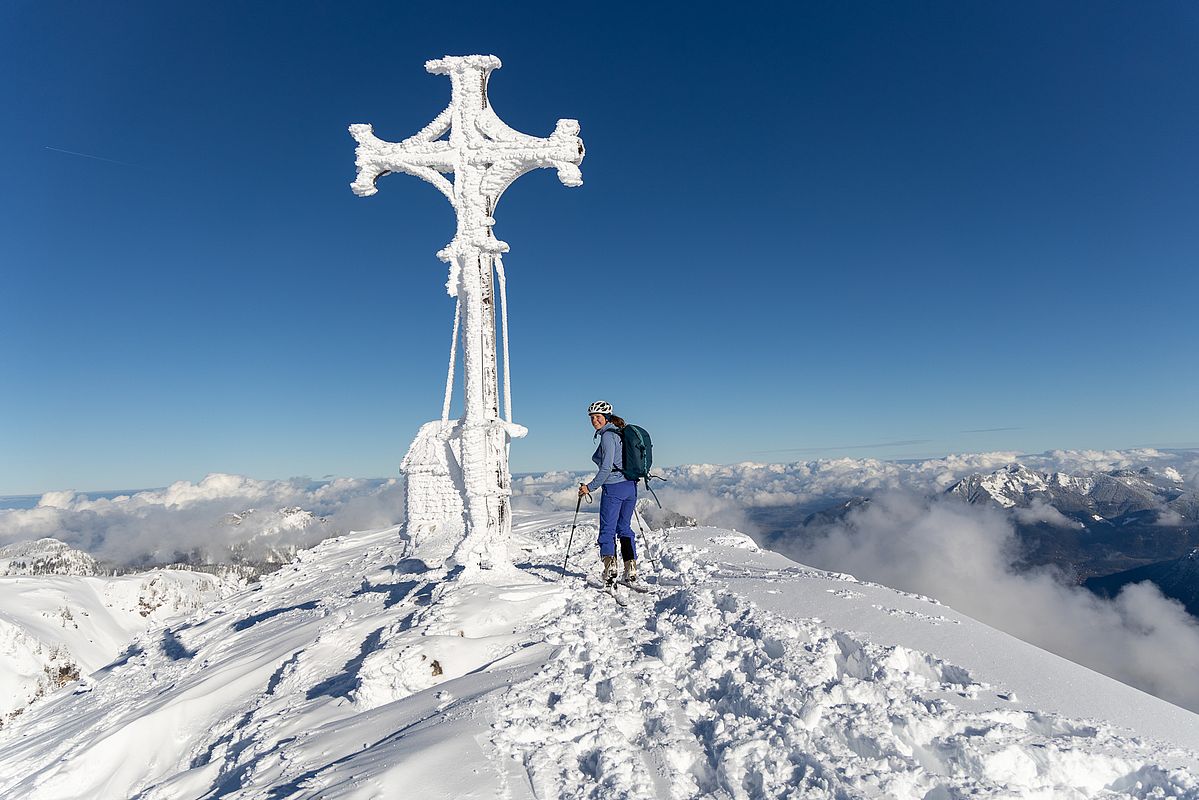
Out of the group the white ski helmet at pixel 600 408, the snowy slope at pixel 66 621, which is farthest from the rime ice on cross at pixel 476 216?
the snowy slope at pixel 66 621

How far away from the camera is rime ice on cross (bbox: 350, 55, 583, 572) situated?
345 inches

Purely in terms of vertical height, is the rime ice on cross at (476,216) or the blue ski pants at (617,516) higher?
the rime ice on cross at (476,216)

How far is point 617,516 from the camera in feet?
27.6

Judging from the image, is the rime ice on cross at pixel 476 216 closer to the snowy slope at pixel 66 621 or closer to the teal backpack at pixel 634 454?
the teal backpack at pixel 634 454

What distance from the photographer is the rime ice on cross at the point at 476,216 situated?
8766mm

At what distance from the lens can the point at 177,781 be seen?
5.28 meters

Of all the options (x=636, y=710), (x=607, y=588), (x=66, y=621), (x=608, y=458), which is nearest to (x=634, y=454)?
(x=608, y=458)

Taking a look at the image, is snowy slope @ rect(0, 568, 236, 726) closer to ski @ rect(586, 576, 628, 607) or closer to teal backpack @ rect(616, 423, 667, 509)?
ski @ rect(586, 576, 628, 607)

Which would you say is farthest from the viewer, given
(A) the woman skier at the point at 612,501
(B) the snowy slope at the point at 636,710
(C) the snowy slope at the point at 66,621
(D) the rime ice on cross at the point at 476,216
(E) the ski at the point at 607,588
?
(C) the snowy slope at the point at 66,621

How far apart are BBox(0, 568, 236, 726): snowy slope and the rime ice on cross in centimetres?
4746

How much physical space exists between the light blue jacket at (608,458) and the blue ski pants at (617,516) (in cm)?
15

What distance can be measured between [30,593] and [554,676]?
159 meters

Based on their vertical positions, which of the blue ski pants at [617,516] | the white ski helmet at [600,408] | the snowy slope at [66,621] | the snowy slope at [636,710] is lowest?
the snowy slope at [66,621]

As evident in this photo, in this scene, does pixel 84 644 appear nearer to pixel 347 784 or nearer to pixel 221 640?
pixel 221 640
